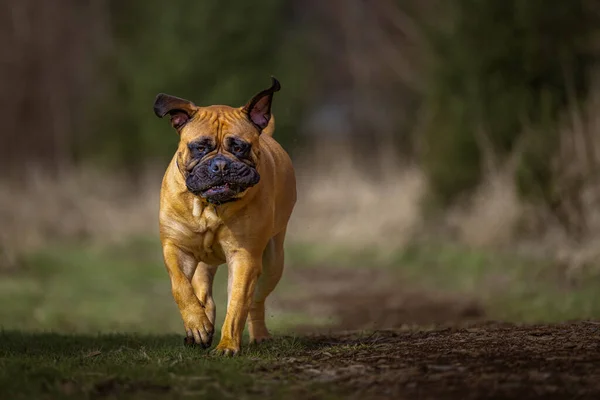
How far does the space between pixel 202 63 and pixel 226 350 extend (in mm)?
16223

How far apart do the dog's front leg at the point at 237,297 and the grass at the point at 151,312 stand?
6.7 inches

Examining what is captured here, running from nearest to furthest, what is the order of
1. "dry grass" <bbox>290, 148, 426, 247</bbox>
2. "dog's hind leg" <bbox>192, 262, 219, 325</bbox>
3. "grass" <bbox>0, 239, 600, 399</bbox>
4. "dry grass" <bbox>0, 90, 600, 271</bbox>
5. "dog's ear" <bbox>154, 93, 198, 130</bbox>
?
"grass" <bbox>0, 239, 600, 399</bbox>
"dog's ear" <bbox>154, 93, 198, 130</bbox>
"dog's hind leg" <bbox>192, 262, 219, 325</bbox>
"dry grass" <bbox>0, 90, 600, 271</bbox>
"dry grass" <bbox>290, 148, 426, 247</bbox>

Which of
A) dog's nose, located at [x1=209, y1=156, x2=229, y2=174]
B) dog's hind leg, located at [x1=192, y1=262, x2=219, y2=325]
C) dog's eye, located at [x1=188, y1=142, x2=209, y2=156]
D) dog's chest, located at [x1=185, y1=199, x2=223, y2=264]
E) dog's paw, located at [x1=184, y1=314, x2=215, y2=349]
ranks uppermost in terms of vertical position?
dog's eye, located at [x1=188, y1=142, x2=209, y2=156]

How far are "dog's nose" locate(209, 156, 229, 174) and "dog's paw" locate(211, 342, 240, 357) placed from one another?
107cm

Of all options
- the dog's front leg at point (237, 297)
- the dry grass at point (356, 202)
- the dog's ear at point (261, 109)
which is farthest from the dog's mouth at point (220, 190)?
the dry grass at point (356, 202)

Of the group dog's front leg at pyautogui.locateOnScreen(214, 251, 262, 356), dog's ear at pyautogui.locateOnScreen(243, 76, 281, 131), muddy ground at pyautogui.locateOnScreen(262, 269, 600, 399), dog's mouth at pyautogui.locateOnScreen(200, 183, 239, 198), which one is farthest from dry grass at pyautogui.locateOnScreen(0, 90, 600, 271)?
dog's mouth at pyautogui.locateOnScreen(200, 183, 239, 198)

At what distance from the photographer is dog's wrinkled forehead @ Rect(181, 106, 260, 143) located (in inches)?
256

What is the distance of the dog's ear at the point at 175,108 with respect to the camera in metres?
6.71

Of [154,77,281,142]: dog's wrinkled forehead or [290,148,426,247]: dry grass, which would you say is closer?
[154,77,281,142]: dog's wrinkled forehead

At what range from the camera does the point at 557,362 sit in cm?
567

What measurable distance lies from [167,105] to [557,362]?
9.47ft

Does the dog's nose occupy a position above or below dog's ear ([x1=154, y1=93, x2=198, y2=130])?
below

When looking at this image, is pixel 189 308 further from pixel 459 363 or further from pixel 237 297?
pixel 459 363

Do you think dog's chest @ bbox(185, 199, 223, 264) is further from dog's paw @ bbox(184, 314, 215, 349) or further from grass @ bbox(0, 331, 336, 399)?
grass @ bbox(0, 331, 336, 399)
